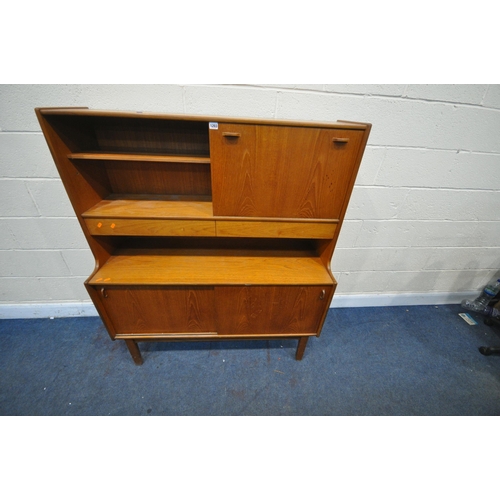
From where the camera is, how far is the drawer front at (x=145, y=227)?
2.98ft

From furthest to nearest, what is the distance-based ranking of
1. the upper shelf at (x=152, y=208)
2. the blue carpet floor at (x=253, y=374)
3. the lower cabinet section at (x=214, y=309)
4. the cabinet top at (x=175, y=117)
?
the blue carpet floor at (x=253, y=374), the lower cabinet section at (x=214, y=309), the upper shelf at (x=152, y=208), the cabinet top at (x=175, y=117)

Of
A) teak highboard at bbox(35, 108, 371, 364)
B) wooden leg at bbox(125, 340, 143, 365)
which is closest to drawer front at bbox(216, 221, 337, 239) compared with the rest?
teak highboard at bbox(35, 108, 371, 364)

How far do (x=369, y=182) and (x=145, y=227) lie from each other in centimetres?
131

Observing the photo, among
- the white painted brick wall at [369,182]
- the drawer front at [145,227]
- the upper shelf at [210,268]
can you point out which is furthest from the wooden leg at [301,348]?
the drawer front at [145,227]

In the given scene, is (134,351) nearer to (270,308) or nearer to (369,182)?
(270,308)

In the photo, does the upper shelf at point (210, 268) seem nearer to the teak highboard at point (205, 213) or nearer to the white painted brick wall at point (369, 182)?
the teak highboard at point (205, 213)

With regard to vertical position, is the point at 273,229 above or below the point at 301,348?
above

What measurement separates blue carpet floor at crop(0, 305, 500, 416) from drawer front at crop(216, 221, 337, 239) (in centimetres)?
91

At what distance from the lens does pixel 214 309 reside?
1.10 metres

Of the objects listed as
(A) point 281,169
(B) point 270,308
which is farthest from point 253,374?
(A) point 281,169

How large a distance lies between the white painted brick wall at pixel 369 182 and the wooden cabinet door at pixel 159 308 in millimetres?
604

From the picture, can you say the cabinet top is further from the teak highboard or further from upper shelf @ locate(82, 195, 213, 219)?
upper shelf @ locate(82, 195, 213, 219)
